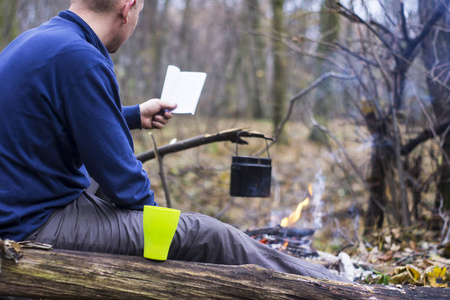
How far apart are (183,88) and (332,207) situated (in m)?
4.04

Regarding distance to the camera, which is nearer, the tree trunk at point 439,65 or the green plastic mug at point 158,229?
the green plastic mug at point 158,229

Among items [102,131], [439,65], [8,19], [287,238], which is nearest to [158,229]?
[102,131]

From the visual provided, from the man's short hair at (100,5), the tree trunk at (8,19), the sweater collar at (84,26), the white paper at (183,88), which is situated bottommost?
the white paper at (183,88)

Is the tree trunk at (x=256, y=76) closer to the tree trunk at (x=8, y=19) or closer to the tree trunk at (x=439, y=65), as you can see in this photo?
the tree trunk at (x=8, y=19)

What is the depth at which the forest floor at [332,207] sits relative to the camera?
11.2 feet

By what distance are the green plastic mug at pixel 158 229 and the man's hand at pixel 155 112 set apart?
1.01 m

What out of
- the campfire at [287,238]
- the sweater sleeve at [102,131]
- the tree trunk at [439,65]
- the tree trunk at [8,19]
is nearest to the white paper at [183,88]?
the sweater sleeve at [102,131]

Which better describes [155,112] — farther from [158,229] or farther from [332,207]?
[332,207]

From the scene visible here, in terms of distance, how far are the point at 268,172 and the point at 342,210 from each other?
353 centimetres

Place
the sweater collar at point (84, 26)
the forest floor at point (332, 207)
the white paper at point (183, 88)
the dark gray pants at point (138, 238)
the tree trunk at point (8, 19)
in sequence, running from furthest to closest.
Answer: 1. the tree trunk at point (8, 19)
2. the forest floor at point (332, 207)
3. the white paper at point (183, 88)
4. the sweater collar at point (84, 26)
5. the dark gray pants at point (138, 238)

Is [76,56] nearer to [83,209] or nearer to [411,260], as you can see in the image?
[83,209]

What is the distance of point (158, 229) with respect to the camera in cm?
194

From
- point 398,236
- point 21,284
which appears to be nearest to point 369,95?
point 398,236

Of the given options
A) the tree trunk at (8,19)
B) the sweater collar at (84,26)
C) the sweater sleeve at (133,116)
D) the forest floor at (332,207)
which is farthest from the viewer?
the tree trunk at (8,19)
